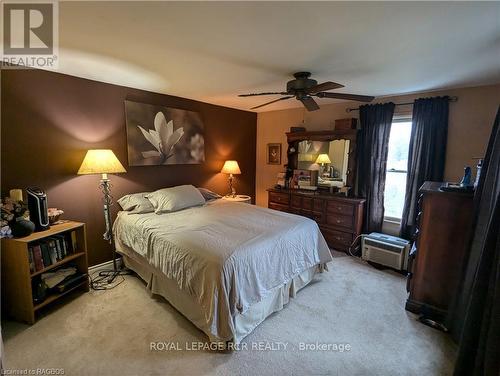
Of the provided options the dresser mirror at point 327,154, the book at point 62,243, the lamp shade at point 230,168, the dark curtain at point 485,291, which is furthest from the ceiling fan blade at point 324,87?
the book at point 62,243

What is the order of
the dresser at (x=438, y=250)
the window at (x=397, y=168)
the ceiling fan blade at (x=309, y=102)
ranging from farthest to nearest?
1. the window at (x=397, y=168)
2. the ceiling fan blade at (x=309, y=102)
3. the dresser at (x=438, y=250)

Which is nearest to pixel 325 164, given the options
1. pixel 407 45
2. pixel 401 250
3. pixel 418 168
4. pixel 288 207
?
pixel 288 207

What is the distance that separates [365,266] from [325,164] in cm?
169

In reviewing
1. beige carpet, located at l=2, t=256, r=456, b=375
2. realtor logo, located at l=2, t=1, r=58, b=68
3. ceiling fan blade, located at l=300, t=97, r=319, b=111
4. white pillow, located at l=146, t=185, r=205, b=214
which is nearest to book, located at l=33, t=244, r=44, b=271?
beige carpet, located at l=2, t=256, r=456, b=375

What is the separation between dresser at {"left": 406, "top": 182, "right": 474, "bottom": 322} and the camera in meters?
2.00

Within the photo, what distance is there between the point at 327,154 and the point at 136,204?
119 inches

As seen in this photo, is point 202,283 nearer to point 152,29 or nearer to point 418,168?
point 152,29

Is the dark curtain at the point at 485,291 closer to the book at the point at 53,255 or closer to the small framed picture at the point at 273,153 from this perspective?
the small framed picture at the point at 273,153

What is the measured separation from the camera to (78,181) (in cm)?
268

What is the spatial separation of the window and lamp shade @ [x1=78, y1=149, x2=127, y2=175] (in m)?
3.67

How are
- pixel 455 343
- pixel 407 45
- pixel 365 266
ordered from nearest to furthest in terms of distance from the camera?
1. pixel 407 45
2. pixel 455 343
3. pixel 365 266

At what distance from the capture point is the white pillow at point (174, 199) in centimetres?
296

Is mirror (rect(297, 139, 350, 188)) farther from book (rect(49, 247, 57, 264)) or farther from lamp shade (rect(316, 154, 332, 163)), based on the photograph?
book (rect(49, 247, 57, 264))

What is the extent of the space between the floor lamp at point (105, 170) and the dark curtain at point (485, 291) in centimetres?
317
